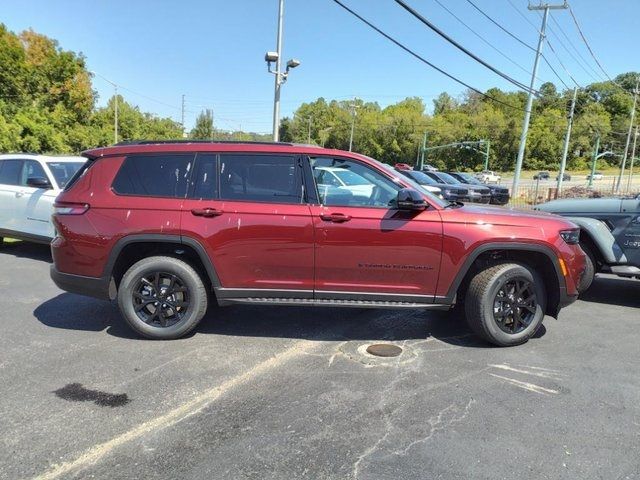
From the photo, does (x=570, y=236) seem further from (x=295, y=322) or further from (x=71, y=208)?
(x=71, y=208)

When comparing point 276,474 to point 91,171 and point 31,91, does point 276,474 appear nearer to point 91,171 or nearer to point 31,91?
point 91,171

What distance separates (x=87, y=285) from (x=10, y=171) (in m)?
5.18

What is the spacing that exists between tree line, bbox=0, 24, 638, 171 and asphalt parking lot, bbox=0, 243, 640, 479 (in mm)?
41290

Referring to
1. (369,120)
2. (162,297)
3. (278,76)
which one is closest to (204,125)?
(369,120)

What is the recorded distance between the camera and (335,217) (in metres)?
4.53

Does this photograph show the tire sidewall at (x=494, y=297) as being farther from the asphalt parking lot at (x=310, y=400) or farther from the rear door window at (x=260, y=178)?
the rear door window at (x=260, y=178)

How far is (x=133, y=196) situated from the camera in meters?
4.72

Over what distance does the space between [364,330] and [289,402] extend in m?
1.75

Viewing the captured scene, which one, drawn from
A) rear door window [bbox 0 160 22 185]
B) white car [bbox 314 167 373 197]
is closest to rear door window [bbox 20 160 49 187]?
rear door window [bbox 0 160 22 185]

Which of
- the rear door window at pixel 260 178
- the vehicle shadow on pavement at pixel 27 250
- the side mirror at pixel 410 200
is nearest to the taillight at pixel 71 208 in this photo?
the rear door window at pixel 260 178

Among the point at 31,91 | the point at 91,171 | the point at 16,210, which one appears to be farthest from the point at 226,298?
the point at 31,91

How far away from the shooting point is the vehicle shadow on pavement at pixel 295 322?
200 inches

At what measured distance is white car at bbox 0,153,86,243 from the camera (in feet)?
26.5

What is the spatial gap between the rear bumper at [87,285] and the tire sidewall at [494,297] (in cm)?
347
